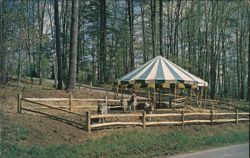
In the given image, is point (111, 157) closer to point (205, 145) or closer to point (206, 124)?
point (205, 145)

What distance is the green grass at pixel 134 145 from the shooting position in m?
15.4

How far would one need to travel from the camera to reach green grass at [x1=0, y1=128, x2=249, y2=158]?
607 inches

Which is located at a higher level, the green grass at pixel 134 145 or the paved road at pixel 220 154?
the green grass at pixel 134 145

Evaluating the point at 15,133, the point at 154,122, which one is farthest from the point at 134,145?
the point at 15,133

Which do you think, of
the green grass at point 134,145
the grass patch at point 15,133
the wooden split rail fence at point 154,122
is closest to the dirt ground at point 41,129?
the grass patch at point 15,133

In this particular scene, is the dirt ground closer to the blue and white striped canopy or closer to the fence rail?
the fence rail

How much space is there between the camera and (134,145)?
1891cm

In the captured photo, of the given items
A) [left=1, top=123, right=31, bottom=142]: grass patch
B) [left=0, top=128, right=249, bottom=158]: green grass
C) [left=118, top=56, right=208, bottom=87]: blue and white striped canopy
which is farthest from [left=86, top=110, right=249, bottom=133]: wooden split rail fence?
[left=118, top=56, right=208, bottom=87]: blue and white striped canopy

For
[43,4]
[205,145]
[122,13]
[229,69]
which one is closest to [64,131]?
[205,145]

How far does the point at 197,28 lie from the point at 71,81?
106 ft

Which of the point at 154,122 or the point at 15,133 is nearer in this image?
the point at 15,133

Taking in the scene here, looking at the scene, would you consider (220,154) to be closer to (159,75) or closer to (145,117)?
(145,117)

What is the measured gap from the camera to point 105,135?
62.0ft

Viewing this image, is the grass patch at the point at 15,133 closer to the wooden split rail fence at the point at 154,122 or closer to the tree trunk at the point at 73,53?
the wooden split rail fence at the point at 154,122
